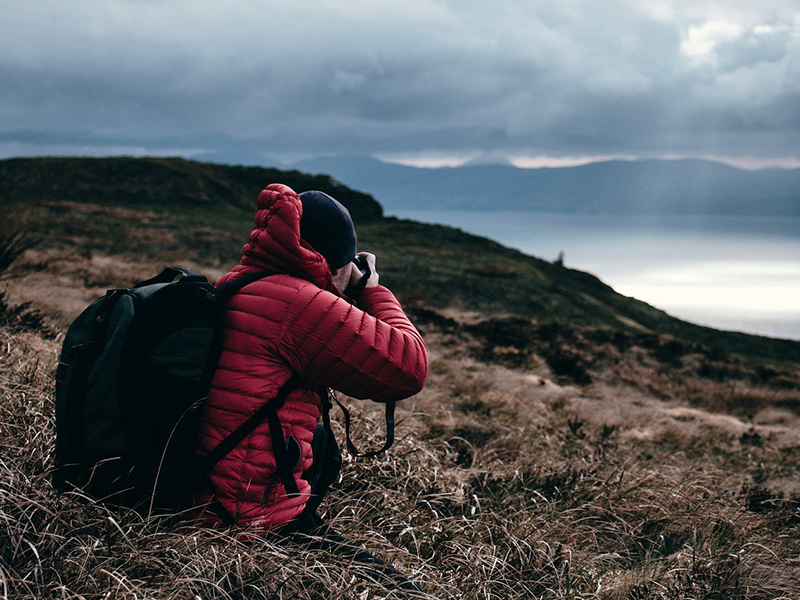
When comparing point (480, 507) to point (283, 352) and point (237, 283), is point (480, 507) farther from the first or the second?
point (237, 283)


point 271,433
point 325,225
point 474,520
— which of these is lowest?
point 474,520

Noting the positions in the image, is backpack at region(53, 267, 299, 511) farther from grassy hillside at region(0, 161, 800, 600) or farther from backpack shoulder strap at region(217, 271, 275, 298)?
grassy hillside at region(0, 161, 800, 600)

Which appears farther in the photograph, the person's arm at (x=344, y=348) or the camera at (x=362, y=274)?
the camera at (x=362, y=274)

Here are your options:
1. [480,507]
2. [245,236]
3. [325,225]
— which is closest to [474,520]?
[480,507]

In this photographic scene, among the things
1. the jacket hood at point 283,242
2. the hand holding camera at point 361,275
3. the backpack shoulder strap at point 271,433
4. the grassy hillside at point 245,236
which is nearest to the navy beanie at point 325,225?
the jacket hood at point 283,242

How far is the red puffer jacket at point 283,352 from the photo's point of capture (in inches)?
83.0

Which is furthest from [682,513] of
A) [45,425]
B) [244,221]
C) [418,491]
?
[244,221]

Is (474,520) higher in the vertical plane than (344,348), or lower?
lower

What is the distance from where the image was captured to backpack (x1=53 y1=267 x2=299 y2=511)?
77.2 inches

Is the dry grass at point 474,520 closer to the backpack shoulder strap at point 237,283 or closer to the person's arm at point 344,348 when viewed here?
the person's arm at point 344,348

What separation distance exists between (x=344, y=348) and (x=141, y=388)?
75 centimetres

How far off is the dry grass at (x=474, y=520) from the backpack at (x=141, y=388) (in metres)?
0.30

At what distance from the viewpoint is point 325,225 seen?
2309 mm

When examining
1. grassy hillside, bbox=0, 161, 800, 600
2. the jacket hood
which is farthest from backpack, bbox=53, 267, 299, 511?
grassy hillside, bbox=0, 161, 800, 600
